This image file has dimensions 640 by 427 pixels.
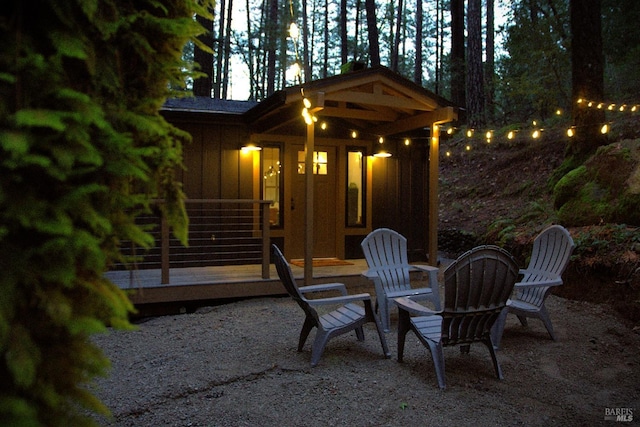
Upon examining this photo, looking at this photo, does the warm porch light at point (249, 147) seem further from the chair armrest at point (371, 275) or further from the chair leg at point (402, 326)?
the chair leg at point (402, 326)

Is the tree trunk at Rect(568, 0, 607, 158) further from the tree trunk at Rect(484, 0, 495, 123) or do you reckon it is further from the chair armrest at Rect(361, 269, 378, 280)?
the tree trunk at Rect(484, 0, 495, 123)

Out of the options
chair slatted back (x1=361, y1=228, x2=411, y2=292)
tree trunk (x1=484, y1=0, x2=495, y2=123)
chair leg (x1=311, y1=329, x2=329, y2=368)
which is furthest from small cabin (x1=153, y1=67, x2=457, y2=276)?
tree trunk (x1=484, y1=0, x2=495, y2=123)

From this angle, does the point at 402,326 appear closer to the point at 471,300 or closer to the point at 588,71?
the point at 471,300

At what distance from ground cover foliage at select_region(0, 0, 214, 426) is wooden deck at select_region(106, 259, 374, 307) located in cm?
498

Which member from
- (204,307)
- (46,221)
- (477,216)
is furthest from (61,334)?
(477,216)

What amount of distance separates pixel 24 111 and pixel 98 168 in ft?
0.72

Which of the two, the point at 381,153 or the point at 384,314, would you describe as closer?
the point at 384,314

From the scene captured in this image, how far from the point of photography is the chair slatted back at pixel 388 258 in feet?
18.8

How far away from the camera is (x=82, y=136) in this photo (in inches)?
42.4

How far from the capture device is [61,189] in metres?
1.11

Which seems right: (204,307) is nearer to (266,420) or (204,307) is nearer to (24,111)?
(266,420)

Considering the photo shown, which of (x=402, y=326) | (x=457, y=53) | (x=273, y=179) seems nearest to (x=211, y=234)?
(x=273, y=179)

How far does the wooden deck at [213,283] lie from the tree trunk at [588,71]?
505cm

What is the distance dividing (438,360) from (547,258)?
2272 mm
